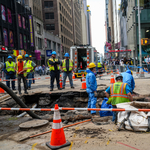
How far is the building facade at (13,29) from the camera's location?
85.1ft

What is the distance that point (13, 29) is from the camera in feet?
96.8

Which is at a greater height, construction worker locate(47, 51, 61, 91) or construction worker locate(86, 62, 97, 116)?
construction worker locate(47, 51, 61, 91)

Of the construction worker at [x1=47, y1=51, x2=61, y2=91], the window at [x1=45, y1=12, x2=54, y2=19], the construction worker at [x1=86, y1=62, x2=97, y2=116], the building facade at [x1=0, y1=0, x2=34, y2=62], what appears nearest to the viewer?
the construction worker at [x1=86, y1=62, x2=97, y2=116]

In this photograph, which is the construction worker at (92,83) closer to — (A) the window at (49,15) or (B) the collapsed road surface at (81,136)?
(B) the collapsed road surface at (81,136)

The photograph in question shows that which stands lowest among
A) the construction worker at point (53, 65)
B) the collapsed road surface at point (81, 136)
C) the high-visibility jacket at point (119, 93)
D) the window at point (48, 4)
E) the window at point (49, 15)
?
the collapsed road surface at point (81, 136)

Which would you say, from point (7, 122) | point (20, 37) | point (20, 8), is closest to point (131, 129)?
point (7, 122)

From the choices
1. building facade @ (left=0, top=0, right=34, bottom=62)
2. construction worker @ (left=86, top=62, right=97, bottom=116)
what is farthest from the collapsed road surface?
building facade @ (left=0, top=0, right=34, bottom=62)

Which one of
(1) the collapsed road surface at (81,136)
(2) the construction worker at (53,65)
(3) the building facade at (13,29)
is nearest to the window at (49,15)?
(3) the building facade at (13,29)

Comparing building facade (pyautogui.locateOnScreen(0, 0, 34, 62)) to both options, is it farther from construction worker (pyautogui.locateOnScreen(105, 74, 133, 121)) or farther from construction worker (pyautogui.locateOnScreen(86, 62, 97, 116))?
construction worker (pyautogui.locateOnScreen(105, 74, 133, 121))

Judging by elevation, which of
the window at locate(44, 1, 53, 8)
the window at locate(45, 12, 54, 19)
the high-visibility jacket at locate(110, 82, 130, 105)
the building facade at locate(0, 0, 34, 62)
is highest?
the window at locate(44, 1, 53, 8)

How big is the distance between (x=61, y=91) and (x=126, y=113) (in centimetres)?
580

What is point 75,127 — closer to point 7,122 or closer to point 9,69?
point 7,122

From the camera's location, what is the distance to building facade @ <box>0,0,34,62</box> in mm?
25931

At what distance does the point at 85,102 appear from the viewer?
374 inches
